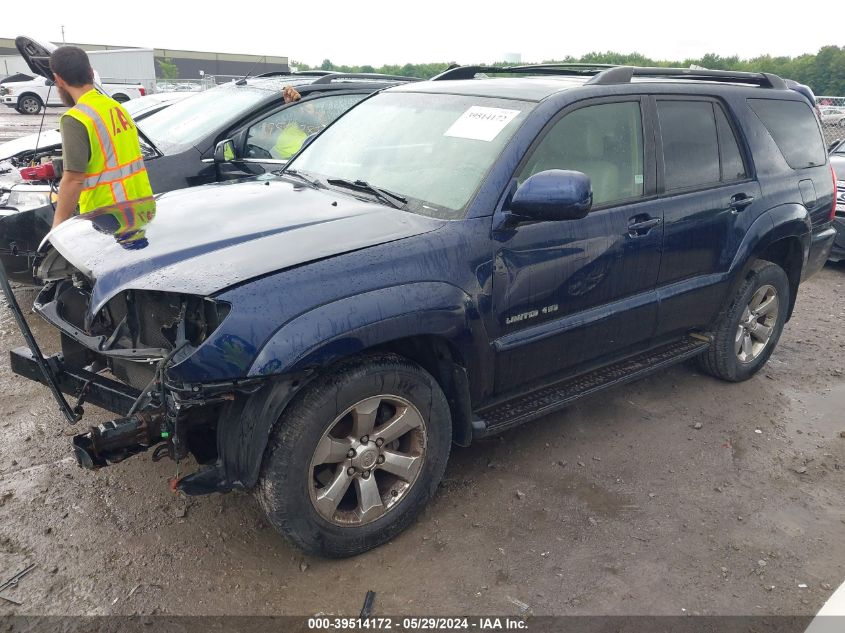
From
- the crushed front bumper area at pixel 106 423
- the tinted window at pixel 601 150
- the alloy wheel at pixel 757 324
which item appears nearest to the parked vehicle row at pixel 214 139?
the crushed front bumper area at pixel 106 423

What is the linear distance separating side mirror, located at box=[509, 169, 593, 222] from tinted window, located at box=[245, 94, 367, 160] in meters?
3.25

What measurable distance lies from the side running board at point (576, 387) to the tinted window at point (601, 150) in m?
0.92

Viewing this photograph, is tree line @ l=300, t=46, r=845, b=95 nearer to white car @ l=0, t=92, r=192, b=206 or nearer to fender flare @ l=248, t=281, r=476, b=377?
white car @ l=0, t=92, r=192, b=206

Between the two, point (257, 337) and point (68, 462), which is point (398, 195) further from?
point (68, 462)

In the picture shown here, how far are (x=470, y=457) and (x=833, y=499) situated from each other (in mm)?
1813

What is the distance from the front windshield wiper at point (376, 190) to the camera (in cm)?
318

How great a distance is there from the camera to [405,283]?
2721 millimetres

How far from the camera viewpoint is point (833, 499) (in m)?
3.48

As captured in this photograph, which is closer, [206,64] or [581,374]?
[581,374]

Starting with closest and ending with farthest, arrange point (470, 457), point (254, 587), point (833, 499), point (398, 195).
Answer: point (254, 587) < point (398, 195) < point (833, 499) < point (470, 457)

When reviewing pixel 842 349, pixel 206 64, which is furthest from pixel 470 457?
pixel 206 64

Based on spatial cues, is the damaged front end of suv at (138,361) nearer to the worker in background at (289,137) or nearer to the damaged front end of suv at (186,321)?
the damaged front end of suv at (186,321)

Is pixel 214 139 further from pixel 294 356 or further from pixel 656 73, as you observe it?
pixel 294 356

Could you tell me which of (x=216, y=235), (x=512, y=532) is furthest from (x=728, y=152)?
(x=216, y=235)
